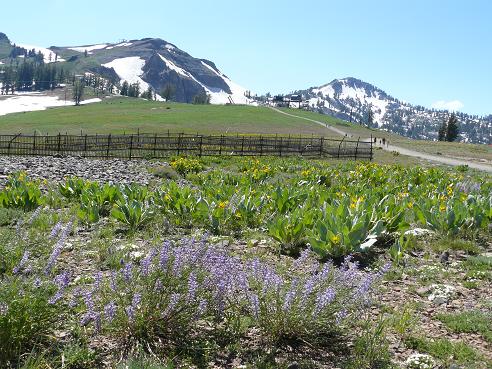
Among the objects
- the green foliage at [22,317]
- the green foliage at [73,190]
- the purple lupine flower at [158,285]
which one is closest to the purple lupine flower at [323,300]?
the purple lupine flower at [158,285]

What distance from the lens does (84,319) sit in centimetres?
361

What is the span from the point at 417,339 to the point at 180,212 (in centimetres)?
557

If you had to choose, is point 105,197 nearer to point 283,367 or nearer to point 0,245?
point 0,245

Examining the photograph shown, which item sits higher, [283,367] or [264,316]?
[264,316]

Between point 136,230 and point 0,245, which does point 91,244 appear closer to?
point 136,230

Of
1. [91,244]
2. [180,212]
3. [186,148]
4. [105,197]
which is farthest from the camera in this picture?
[186,148]

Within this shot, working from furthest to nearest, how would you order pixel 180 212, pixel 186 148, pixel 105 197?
pixel 186 148
pixel 105 197
pixel 180 212

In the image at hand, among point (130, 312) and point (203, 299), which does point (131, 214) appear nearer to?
point (203, 299)

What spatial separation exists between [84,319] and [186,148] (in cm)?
3255

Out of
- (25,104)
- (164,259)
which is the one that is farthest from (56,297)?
(25,104)

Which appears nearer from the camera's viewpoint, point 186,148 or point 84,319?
point 84,319

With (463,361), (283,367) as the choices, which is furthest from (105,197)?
(463,361)

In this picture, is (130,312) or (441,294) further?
(441,294)

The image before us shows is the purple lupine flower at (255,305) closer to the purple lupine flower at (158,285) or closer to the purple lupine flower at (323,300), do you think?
the purple lupine flower at (323,300)
